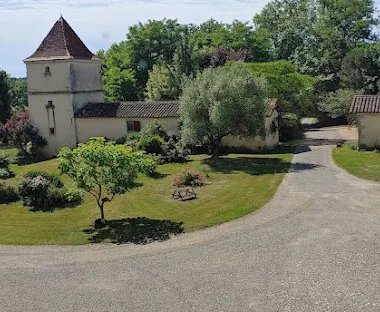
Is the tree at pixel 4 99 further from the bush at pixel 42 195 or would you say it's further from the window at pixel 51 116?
the bush at pixel 42 195

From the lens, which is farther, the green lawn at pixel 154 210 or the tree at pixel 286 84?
the tree at pixel 286 84

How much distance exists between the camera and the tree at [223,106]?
31.9 m

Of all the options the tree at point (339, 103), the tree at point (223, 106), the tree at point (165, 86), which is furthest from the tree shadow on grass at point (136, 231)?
the tree at point (339, 103)

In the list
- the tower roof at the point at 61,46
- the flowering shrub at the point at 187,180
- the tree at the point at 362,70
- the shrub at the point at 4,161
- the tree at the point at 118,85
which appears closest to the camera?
the flowering shrub at the point at 187,180

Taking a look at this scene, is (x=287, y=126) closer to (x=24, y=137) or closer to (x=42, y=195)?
(x=24, y=137)

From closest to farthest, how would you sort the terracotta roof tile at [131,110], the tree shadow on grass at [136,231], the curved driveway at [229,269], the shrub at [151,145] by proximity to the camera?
the curved driveway at [229,269], the tree shadow on grass at [136,231], the shrub at [151,145], the terracotta roof tile at [131,110]

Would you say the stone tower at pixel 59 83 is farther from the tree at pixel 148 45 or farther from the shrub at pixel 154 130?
the tree at pixel 148 45

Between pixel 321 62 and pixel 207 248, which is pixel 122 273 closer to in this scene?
pixel 207 248

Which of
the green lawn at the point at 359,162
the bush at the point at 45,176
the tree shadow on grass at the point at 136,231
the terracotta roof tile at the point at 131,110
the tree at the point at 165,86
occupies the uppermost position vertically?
Answer: the tree at the point at 165,86

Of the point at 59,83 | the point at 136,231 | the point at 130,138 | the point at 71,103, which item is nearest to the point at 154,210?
the point at 136,231

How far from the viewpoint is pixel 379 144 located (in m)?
34.8

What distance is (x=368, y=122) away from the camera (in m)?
34.8

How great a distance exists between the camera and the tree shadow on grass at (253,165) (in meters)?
30.3

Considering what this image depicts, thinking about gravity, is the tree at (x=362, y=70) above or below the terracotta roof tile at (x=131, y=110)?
above
